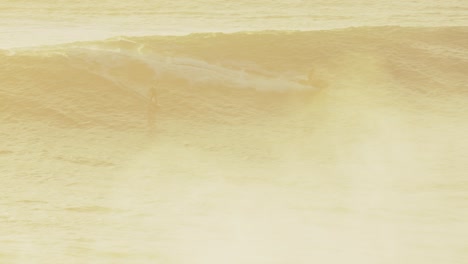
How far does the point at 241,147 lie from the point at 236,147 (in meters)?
0.09

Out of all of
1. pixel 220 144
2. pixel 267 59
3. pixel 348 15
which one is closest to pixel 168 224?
pixel 220 144

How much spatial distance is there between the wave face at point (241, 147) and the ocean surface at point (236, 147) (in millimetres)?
47

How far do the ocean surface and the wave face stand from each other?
0.05 metres

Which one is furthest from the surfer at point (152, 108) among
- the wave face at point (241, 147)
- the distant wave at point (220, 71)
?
the distant wave at point (220, 71)

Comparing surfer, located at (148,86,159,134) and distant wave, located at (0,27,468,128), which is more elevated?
distant wave, located at (0,27,468,128)

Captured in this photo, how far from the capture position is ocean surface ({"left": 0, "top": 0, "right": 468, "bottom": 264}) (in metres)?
10.5

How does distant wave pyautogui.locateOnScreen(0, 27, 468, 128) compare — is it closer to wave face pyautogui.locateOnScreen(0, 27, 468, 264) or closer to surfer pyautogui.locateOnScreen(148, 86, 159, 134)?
wave face pyautogui.locateOnScreen(0, 27, 468, 264)

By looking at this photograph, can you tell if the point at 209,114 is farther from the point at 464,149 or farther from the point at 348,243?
the point at 348,243

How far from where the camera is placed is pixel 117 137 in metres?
16.3

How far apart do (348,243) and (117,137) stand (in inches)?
276

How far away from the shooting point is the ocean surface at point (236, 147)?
10.5 m

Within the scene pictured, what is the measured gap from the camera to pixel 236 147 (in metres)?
16.1

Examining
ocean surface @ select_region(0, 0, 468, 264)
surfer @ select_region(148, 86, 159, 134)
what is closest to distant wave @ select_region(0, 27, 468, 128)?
ocean surface @ select_region(0, 0, 468, 264)

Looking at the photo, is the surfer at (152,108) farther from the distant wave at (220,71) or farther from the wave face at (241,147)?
the distant wave at (220,71)
